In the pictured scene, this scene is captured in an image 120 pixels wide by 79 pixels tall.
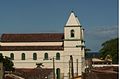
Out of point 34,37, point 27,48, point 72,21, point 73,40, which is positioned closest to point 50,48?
point 27,48

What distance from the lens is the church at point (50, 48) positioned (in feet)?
247

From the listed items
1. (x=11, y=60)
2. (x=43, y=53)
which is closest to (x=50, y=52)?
(x=43, y=53)

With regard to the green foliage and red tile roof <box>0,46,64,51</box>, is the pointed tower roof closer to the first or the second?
red tile roof <box>0,46,64,51</box>

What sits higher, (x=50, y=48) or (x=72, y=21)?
(x=72, y=21)

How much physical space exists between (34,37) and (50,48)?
5.20 meters

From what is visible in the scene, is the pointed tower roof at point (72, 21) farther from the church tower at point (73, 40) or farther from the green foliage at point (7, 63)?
the green foliage at point (7, 63)

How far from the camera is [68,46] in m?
75.9

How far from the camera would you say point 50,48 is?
3041 inches

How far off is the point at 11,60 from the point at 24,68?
268 cm

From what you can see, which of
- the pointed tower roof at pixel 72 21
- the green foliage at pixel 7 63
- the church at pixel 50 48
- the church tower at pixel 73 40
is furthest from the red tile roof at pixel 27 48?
the green foliage at pixel 7 63

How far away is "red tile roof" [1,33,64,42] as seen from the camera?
79.9 metres

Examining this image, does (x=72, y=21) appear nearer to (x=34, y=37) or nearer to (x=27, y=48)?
(x=34, y=37)

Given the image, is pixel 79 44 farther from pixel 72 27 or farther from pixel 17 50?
pixel 17 50

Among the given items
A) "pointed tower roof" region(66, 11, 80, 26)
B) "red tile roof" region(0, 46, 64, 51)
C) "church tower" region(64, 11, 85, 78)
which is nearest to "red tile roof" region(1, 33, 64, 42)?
"red tile roof" region(0, 46, 64, 51)
